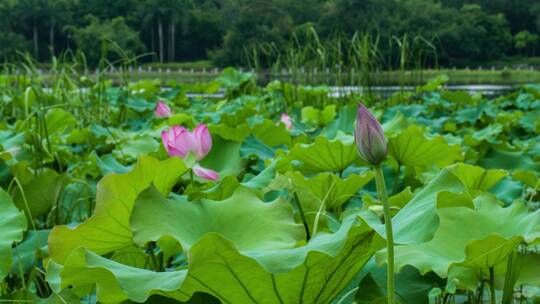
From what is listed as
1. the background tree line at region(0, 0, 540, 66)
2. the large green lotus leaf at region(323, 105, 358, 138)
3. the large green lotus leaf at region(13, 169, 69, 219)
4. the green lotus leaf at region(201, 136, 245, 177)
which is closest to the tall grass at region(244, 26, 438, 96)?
the background tree line at region(0, 0, 540, 66)

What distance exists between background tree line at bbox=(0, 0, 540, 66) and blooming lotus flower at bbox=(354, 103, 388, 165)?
10.1 ft

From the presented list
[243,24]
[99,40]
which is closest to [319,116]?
[99,40]

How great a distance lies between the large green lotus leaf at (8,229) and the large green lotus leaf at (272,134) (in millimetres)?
625

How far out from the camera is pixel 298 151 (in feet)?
2.82

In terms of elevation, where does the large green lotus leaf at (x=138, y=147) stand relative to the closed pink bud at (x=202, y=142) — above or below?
below

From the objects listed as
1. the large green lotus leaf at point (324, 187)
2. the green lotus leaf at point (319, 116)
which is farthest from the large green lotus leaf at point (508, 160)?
the green lotus leaf at point (319, 116)

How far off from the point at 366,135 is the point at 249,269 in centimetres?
9

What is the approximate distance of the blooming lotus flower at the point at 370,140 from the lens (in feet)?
1.24

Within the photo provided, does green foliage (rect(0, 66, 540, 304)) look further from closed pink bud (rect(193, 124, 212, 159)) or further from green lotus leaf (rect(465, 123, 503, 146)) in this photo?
green lotus leaf (rect(465, 123, 503, 146))

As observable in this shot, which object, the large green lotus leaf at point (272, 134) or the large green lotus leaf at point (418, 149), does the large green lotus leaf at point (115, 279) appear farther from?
the large green lotus leaf at point (272, 134)

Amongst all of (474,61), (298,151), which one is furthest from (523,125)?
(474,61)

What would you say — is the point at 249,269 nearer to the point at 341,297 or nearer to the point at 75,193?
the point at 341,297

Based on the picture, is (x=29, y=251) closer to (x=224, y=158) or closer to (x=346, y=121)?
(x=224, y=158)

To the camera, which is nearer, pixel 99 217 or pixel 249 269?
pixel 249 269
